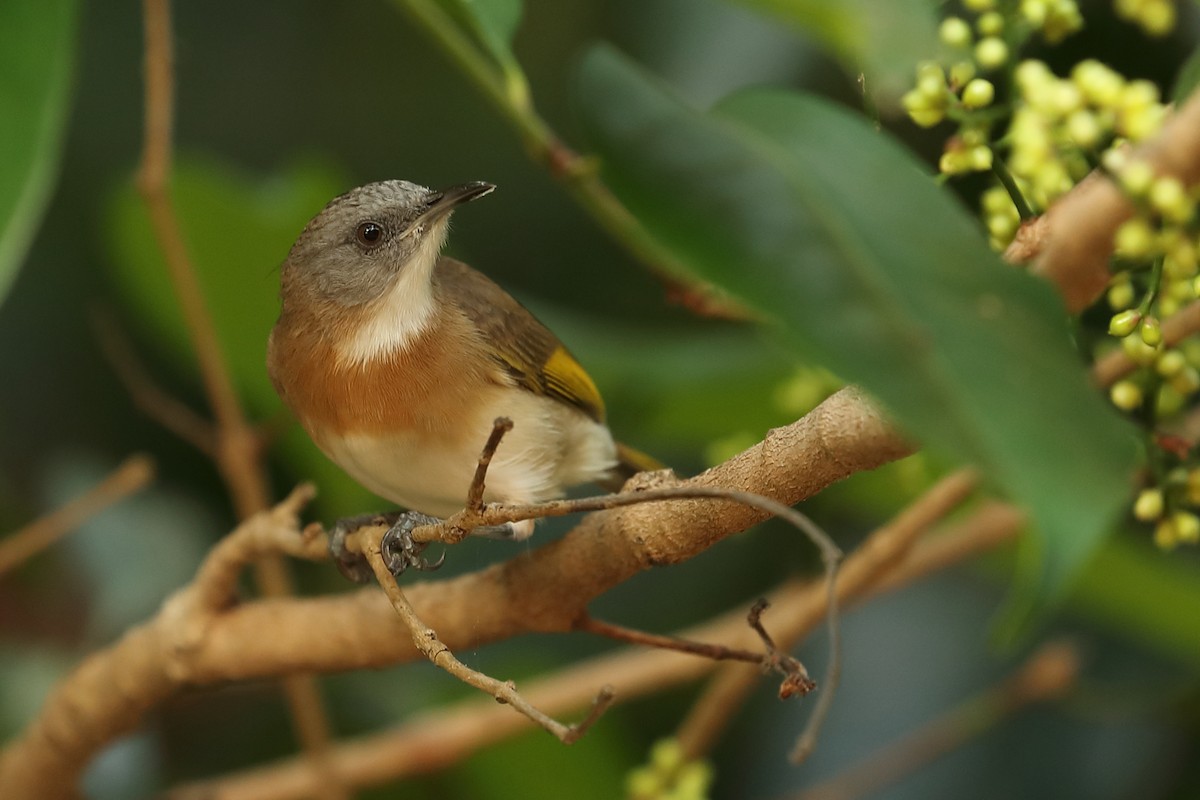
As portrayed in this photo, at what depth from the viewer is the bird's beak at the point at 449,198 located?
1420mm

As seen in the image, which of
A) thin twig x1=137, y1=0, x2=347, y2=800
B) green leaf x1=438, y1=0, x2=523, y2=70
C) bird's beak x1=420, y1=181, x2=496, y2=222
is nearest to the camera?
green leaf x1=438, y1=0, x2=523, y2=70

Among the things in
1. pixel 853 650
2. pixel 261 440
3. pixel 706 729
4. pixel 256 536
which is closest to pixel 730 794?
pixel 853 650

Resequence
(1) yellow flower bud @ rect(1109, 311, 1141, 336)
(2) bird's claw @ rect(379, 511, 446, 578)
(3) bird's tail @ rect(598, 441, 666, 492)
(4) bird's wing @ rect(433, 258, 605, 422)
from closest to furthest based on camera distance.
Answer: (1) yellow flower bud @ rect(1109, 311, 1141, 336), (2) bird's claw @ rect(379, 511, 446, 578), (4) bird's wing @ rect(433, 258, 605, 422), (3) bird's tail @ rect(598, 441, 666, 492)

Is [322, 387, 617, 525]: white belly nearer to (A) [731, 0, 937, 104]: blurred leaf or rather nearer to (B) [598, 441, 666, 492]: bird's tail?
(B) [598, 441, 666, 492]: bird's tail

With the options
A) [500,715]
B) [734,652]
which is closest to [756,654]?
[734,652]

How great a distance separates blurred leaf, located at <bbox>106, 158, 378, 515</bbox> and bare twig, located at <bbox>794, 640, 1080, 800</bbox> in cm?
96

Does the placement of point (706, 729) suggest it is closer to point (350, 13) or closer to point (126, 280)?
point (126, 280)

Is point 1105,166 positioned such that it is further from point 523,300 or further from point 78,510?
point 523,300

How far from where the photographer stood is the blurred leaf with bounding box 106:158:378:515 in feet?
7.25

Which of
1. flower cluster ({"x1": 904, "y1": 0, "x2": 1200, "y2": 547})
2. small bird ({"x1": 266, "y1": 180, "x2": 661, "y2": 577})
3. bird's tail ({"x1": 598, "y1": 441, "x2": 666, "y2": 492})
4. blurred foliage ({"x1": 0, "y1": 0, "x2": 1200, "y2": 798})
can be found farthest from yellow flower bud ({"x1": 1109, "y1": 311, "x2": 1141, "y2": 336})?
bird's tail ({"x1": 598, "y1": 441, "x2": 666, "y2": 492})

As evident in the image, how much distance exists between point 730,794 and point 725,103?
1861 mm

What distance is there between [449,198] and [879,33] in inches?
25.3

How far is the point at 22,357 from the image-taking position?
273 cm

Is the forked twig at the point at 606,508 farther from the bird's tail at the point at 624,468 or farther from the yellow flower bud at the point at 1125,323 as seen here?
the bird's tail at the point at 624,468
